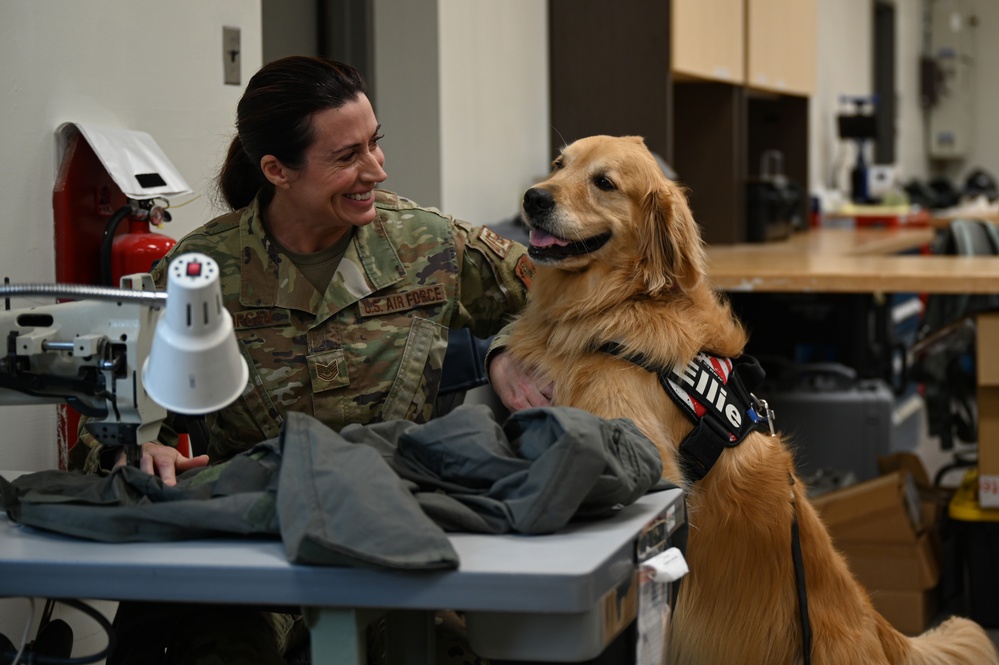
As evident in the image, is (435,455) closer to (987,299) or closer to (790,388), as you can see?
(987,299)

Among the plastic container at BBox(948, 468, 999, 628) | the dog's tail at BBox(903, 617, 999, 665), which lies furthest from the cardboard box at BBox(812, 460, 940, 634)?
the dog's tail at BBox(903, 617, 999, 665)

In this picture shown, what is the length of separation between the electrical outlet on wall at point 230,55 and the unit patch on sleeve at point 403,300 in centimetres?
90

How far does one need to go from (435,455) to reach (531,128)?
3139 mm

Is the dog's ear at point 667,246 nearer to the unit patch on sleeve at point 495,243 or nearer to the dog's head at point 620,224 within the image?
the dog's head at point 620,224

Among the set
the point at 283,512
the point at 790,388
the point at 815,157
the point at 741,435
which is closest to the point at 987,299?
the point at 790,388

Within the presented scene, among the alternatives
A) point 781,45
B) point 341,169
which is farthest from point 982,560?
point 781,45

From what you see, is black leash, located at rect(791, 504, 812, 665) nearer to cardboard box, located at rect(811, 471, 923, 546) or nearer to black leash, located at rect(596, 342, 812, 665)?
black leash, located at rect(596, 342, 812, 665)

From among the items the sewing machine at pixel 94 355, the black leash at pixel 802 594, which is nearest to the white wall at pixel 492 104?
the black leash at pixel 802 594

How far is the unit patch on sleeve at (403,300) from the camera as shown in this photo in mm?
2057

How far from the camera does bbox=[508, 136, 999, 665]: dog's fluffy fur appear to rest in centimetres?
194

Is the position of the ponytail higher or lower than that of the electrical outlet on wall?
lower

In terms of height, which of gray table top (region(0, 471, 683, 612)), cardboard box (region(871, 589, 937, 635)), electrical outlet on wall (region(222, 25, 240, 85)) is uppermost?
electrical outlet on wall (region(222, 25, 240, 85))

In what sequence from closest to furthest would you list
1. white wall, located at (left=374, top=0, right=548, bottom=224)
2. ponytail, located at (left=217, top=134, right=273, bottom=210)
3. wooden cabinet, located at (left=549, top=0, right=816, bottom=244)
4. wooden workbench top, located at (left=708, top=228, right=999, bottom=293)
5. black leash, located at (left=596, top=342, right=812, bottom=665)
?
black leash, located at (left=596, top=342, right=812, bottom=665), ponytail, located at (left=217, top=134, right=273, bottom=210), wooden workbench top, located at (left=708, top=228, right=999, bottom=293), white wall, located at (left=374, top=0, right=548, bottom=224), wooden cabinet, located at (left=549, top=0, right=816, bottom=244)

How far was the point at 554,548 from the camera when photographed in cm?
121
